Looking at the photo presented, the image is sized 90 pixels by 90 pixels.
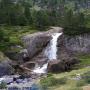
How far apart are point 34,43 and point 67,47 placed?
8266mm

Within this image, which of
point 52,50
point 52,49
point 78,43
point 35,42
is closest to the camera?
point 35,42

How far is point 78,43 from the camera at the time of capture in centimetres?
10575

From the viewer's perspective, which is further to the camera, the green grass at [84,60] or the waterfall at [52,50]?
the waterfall at [52,50]

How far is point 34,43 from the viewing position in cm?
10306

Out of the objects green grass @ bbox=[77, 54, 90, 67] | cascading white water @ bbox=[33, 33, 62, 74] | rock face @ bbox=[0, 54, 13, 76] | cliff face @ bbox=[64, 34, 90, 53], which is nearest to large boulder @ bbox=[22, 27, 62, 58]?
cascading white water @ bbox=[33, 33, 62, 74]

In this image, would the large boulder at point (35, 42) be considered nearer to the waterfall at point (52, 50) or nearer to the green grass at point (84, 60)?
the waterfall at point (52, 50)

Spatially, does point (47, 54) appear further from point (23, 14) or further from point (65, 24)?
point (23, 14)

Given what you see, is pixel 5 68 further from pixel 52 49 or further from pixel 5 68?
pixel 52 49

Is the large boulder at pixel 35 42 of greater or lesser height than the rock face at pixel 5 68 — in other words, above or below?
above

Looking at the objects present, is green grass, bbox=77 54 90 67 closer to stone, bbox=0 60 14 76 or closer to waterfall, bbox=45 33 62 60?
waterfall, bbox=45 33 62 60

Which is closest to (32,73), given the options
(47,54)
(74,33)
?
(47,54)

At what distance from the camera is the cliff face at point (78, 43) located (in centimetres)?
10475

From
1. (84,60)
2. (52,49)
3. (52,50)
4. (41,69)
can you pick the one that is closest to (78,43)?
(52,49)

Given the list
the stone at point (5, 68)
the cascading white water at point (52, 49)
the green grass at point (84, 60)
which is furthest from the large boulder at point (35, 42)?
the stone at point (5, 68)
